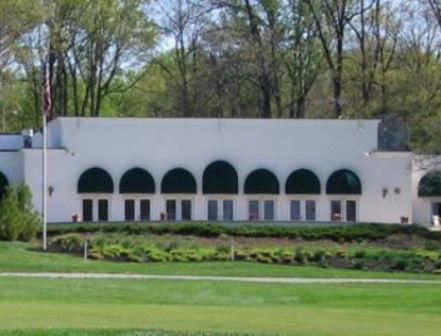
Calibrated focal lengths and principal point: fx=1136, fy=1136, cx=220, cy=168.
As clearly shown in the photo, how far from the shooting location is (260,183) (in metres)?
56.1

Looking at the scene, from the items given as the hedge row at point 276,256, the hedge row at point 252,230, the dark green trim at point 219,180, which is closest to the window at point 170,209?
the dark green trim at point 219,180

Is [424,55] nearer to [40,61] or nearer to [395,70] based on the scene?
[395,70]

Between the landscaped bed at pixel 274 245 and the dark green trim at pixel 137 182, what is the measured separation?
21.3ft

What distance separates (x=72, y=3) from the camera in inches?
2650

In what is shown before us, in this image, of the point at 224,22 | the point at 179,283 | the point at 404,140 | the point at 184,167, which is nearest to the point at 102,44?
the point at 224,22

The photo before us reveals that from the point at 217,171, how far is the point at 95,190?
6.04 m

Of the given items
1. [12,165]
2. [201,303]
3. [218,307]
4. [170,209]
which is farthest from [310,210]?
[218,307]

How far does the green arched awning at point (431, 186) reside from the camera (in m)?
60.1

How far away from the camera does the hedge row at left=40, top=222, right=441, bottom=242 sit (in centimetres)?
4816

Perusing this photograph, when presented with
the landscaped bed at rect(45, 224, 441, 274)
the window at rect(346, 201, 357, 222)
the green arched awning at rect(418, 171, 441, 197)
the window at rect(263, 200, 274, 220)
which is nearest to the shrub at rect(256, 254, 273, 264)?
the landscaped bed at rect(45, 224, 441, 274)

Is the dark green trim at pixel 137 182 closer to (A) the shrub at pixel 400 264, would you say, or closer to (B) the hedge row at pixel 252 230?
(B) the hedge row at pixel 252 230

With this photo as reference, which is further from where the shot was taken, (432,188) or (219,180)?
(432,188)

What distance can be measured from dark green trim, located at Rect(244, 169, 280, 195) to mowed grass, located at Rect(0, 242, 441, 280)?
1570 centimetres

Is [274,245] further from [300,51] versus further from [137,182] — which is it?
[300,51]
